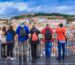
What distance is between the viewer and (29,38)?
22938 millimetres

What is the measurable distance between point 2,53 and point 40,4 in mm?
3304

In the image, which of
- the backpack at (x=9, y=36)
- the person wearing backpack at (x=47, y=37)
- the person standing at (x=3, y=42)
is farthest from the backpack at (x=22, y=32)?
the person standing at (x=3, y=42)

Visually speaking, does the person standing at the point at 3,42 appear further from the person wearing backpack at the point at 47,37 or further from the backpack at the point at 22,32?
the person wearing backpack at the point at 47,37

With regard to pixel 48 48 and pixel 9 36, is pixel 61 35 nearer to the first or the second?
pixel 48 48

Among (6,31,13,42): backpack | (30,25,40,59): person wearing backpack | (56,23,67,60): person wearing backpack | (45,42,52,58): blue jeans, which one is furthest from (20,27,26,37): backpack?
(56,23,67,60): person wearing backpack

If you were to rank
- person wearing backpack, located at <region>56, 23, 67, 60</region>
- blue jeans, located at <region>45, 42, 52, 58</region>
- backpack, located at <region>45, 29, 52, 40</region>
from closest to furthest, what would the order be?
1. person wearing backpack, located at <region>56, 23, 67, 60</region>
2. backpack, located at <region>45, 29, 52, 40</region>
3. blue jeans, located at <region>45, 42, 52, 58</region>

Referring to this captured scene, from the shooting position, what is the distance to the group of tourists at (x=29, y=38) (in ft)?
74.1

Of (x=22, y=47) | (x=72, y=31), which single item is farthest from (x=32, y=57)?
(x=72, y=31)

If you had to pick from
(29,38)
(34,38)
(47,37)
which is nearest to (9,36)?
(29,38)

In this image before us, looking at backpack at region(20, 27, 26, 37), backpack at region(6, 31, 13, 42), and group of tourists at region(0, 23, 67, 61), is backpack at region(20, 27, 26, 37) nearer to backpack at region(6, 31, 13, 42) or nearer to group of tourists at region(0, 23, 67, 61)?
group of tourists at region(0, 23, 67, 61)

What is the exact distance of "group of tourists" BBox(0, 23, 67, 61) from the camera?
2258 cm

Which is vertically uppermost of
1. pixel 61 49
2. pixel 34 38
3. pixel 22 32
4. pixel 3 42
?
pixel 22 32

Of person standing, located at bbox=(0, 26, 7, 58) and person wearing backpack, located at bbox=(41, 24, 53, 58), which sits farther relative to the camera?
person standing, located at bbox=(0, 26, 7, 58)

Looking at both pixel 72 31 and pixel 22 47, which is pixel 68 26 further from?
pixel 22 47
